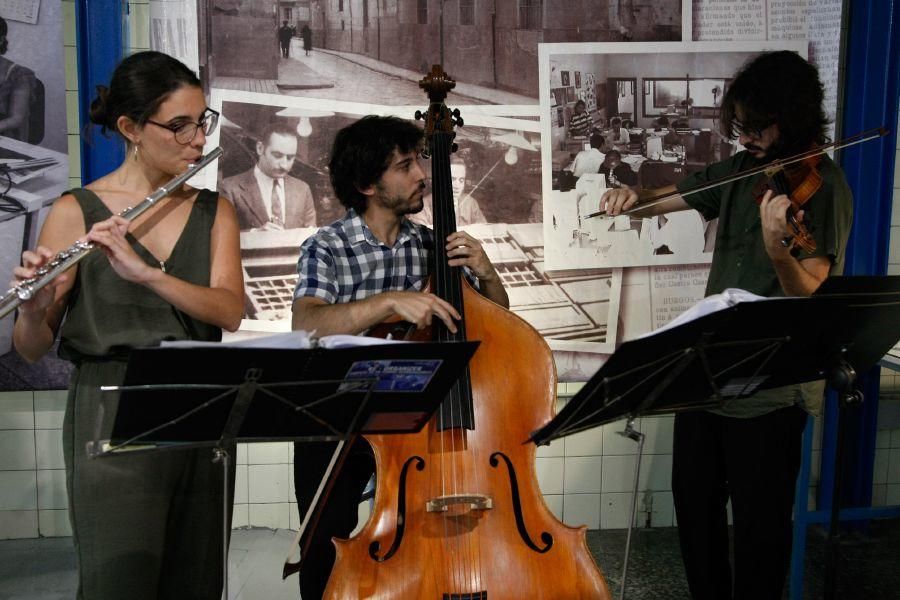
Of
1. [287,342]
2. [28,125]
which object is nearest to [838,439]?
[287,342]

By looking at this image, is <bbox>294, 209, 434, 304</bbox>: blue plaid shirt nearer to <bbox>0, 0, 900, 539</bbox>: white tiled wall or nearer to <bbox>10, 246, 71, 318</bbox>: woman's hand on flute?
<bbox>10, 246, 71, 318</bbox>: woman's hand on flute

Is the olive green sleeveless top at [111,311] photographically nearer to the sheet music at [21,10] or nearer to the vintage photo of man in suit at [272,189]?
the vintage photo of man in suit at [272,189]

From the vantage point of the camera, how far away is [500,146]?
140 inches

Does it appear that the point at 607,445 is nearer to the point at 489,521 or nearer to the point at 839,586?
the point at 839,586

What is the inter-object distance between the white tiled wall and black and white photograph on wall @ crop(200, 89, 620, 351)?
0.41 metres

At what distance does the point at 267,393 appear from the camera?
1.67 metres

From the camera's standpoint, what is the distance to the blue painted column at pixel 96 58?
3205 millimetres

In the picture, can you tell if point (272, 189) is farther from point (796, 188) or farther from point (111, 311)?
point (796, 188)

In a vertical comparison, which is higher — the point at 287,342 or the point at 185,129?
the point at 185,129

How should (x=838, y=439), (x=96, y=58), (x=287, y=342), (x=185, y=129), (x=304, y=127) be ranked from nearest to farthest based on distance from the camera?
(x=287, y=342), (x=185, y=129), (x=838, y=439), (x=96, y=58), (x=304, y=127)

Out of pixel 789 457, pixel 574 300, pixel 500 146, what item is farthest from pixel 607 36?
pixel 789 457

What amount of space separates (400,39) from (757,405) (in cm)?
204

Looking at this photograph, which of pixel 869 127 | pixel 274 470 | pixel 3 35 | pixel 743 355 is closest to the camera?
pixel 743 355

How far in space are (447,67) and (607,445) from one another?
181cm
